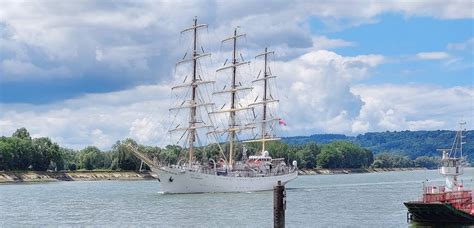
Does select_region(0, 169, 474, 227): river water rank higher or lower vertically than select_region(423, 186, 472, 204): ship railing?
lower

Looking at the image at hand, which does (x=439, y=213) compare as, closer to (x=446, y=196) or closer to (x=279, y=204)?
(x=446, y=196)

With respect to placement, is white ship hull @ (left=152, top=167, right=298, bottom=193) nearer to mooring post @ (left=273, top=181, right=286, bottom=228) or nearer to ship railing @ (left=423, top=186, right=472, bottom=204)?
ship railing @ (left=423, top=186, right=472, bottom=204)

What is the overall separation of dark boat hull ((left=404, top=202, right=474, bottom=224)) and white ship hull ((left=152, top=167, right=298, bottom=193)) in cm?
6569

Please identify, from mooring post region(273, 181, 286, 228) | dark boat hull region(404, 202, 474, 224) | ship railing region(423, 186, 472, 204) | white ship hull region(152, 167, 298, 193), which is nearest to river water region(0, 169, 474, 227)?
dark boat hull region(404, 202, 474, 224)

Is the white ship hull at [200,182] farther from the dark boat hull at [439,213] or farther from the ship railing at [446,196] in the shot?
the dark boat hull at [439,213]

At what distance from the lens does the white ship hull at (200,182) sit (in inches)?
4951

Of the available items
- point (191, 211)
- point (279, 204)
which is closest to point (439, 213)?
point (279, 204)

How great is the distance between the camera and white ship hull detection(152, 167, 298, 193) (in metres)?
126

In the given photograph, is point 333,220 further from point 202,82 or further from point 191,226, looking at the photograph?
point 202,82

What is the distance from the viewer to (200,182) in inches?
5089

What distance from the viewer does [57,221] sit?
7619 centimetres

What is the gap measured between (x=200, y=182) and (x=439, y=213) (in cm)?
6927

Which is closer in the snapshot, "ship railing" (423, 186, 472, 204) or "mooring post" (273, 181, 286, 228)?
"mooring post" (273, 181, 286, 228)

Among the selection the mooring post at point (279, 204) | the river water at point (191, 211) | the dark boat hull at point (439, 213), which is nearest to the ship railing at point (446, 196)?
the dark boat hull at point (439, 213)
